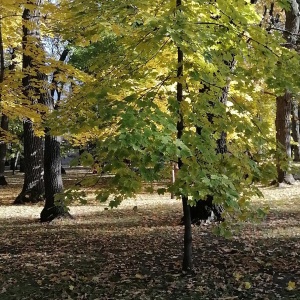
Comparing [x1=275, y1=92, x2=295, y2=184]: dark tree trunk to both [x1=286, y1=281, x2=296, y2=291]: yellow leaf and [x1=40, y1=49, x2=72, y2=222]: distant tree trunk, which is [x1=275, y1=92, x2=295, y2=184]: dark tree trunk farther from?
[x1=286, y1=281, x2=296, y2=291]: yellow leaf

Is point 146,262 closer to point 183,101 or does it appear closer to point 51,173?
point 183,101

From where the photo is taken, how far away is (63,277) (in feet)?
18.9

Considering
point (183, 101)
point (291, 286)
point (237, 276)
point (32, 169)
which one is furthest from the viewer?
point (32, 169)

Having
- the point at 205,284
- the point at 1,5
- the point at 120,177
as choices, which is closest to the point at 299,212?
the point at 205,284

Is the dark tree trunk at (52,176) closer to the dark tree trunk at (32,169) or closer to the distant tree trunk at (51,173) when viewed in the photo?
the distant tree trunk at (51,173)

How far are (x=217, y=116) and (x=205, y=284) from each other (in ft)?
7.02

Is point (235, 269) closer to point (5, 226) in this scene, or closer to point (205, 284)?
point (205, 284)

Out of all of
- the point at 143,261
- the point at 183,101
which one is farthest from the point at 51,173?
the point at 183,101

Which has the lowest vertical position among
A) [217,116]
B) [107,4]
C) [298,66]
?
[217,116]

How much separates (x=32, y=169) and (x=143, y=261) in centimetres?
960

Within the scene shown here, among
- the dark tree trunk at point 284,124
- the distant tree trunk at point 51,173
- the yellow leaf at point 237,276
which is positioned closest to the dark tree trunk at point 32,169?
the distant tree trunk at point 51,173

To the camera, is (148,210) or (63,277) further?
(148,210)

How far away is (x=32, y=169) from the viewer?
1495cm

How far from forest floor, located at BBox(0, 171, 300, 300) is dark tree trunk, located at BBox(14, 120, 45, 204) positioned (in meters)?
4.46
